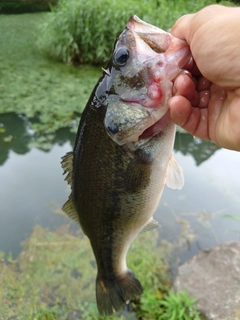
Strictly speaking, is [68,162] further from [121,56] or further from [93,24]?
[93,24]

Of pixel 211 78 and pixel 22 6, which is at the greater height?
pixel 211 78

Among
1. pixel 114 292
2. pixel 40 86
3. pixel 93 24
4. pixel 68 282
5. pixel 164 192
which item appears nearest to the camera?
pixel 114 292

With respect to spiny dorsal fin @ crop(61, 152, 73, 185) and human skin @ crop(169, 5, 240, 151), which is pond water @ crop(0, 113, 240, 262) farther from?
human skin @ crop(169, 5, 240, 151)

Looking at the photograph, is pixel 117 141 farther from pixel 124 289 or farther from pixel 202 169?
pixel 202 169

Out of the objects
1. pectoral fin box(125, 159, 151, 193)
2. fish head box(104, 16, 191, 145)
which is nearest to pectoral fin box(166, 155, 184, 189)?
pectoral fin box(125, 159, 151, 193)

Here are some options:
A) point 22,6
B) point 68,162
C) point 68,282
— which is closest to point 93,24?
point 68,282

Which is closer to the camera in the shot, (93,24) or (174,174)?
(174,174)

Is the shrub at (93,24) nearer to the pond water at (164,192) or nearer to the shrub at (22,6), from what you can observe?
the pond water at (164,192)

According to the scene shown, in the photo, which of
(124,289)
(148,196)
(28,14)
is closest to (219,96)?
A: (148,196)
